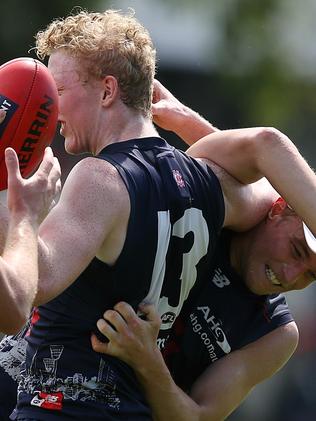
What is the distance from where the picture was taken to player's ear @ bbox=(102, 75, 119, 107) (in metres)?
4.99

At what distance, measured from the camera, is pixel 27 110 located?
466 cm

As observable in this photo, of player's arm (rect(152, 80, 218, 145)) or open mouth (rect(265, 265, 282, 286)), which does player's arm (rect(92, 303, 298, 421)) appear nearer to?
open mouth (rect(265, 265, 282, 286))

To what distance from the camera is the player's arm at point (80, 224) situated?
14.1 feet

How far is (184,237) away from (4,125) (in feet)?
2.84

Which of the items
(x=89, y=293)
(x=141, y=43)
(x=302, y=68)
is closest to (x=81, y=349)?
(x=89, y=293)

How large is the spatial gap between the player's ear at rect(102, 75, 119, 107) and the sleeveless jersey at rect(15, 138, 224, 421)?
0.21 metres

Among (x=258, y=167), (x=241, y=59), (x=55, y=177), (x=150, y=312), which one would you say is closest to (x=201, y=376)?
(x=150, y=312)

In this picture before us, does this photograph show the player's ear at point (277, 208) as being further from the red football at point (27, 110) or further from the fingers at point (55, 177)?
the fingers at point (55, 177)

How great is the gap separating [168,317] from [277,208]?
0.75 metres

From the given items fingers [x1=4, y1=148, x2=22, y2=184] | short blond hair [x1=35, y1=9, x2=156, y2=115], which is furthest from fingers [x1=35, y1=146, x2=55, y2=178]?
short blond hair [x1=35, y1=9, x2=156, y2=115]

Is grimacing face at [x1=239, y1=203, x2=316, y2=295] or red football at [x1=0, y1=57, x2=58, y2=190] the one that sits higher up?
red football at [x1=0, y1=57, x2=58, y2=190]

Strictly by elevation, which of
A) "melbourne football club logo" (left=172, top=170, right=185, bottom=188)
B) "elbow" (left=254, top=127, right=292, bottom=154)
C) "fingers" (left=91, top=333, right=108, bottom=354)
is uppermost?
"elbow" (left=254, top=127, right=292, bottom=154)

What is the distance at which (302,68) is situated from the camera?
1797 centimetres

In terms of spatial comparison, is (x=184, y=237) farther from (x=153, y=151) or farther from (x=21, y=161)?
(x=21, y=161)
